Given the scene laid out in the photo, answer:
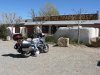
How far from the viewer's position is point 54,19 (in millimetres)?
47344

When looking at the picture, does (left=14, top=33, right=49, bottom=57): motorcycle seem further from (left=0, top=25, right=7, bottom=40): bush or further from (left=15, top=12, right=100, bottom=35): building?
(left=15, top=12, right=100, bottom=35): building

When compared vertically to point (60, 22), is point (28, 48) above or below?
below

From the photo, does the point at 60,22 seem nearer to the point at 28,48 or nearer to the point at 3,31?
the point at 3,31

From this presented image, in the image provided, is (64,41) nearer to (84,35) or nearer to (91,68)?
(84,35)

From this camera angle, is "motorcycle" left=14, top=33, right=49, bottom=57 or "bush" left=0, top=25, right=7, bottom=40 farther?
"bush" left=0, top=25, right=7, bottom=40

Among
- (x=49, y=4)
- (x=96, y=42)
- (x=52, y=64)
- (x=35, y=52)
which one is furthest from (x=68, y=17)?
(x=52, y=64)

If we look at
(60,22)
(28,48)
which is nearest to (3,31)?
(60,22)

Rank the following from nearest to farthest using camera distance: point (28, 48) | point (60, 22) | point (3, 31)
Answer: point (28, 48), point (3, 31), point (60, 22)

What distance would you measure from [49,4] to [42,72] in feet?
175

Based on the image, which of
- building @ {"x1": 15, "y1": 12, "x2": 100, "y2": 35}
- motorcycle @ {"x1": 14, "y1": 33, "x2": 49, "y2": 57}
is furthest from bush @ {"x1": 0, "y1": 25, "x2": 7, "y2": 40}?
motorcycle @ {"x1": 14, "y1": 33, "x2": 49, "y2": 57}

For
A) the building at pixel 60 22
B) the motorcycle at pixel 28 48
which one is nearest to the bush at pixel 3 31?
the building at pixel 60 22

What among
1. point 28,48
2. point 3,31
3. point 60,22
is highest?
point 60,22

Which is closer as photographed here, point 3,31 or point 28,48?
point 28,48

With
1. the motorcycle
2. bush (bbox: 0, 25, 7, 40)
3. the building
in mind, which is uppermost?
the building
